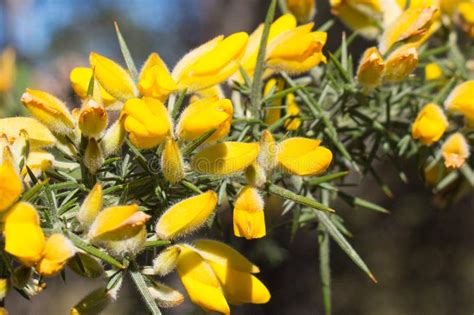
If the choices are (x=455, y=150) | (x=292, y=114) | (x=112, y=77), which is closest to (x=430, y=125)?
(x=455, y=150)

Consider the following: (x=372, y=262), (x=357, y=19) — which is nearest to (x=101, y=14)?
(x=372, y=262)

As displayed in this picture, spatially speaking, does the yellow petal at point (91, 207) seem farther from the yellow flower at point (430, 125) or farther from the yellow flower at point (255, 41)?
the yellow flower at point (430, 125)

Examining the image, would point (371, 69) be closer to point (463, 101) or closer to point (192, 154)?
point (463, 101)

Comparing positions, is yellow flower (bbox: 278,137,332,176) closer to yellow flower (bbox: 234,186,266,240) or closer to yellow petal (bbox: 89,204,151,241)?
yellow flower (bbox: 234,186,266,240)

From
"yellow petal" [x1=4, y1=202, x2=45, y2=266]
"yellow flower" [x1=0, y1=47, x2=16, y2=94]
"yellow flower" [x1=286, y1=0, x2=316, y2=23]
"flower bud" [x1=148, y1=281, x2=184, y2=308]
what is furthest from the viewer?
"yellow flower" [x1=0, y1=47, x2=16, y2=94]

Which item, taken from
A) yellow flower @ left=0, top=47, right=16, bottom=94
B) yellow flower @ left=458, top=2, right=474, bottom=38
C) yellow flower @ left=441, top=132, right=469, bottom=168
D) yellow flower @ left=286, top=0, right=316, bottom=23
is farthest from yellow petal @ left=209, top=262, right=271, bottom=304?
yellow flower @ left=0, top=47, right=16, bottom=94

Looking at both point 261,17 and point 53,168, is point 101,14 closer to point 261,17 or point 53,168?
point 261,17
